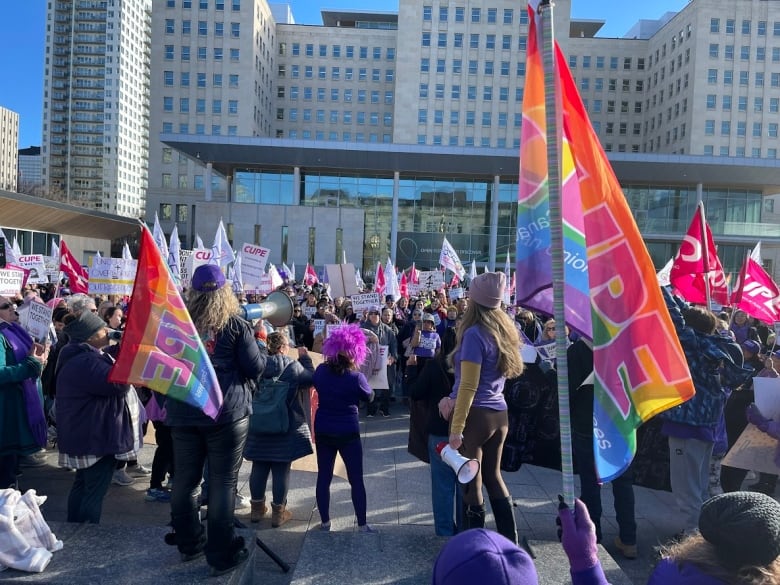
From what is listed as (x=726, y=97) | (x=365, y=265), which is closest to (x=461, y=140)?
(x=365, y=265)

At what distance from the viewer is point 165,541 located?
11.8 feet

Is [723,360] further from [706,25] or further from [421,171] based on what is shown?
[706,25]

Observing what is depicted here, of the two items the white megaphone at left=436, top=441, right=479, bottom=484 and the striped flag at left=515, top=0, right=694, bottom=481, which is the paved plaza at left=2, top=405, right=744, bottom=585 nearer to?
the white megaphone at left=436, top=441, right=479, bottom=484

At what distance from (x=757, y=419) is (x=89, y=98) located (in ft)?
529

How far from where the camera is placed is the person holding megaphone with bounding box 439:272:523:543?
3.53 metres

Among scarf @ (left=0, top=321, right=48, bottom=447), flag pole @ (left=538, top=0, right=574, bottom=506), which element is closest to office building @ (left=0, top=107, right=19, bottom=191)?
scarf @ (left=0, top=321, right=48, bottom=447)

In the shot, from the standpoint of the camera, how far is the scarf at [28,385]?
4539 millimetres

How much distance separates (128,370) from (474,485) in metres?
2.27

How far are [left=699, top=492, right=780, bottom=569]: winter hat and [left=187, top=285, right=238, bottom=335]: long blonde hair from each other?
2.69 meters

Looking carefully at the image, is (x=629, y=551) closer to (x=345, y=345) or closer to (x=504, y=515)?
(x=504, y=515)

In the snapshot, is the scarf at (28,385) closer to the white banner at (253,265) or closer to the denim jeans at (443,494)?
the denim jeans at (443,494)

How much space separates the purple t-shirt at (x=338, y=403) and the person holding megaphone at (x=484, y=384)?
105 cm

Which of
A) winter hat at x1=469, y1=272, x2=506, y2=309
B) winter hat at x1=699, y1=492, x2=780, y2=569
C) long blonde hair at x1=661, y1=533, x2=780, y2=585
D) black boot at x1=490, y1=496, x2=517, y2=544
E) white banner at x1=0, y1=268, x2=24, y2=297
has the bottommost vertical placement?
black boot at x1=490, y1=496, x2=517, y2=544

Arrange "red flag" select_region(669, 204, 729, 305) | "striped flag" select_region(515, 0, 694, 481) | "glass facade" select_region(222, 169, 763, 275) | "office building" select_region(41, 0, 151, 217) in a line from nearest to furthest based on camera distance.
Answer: "striped flag" select_region(515, 0, 694, 481), "red flag" select_region(669, 204, 729, 305), "glass facade" select_region(222, 169, 763, 275), "office building" select_region(41, 0, 151, 217)
